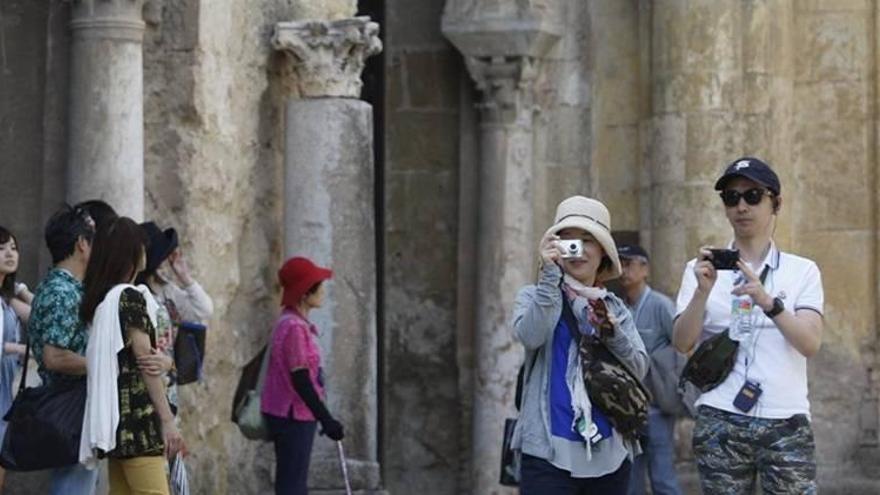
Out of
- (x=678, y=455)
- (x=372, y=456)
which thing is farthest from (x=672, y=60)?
(x=372, y=456)

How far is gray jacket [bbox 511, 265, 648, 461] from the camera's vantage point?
32.2ft

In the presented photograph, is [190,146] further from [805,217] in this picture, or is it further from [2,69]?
[805,217]

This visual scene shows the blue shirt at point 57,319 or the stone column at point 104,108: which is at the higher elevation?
the stone column at point 104,108

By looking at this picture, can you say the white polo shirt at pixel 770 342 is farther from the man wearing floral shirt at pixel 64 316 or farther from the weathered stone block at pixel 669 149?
the weathered stone block at pixel 669 149

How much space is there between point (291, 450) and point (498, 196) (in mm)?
5925

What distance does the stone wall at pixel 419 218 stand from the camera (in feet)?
64.8

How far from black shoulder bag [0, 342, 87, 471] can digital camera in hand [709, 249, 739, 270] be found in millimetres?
2383

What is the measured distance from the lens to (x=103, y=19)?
44.3 feet

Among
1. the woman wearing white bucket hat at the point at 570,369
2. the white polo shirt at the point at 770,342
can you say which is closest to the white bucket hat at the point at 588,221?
the woman wearing white bucket hat at the point at 570,369

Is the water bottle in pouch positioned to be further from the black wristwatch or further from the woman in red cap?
the woman in red cap

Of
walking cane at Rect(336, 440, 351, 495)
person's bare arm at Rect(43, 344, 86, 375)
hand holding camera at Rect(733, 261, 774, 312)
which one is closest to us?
hand holding camera at Rect(733, 261, 774, 312)

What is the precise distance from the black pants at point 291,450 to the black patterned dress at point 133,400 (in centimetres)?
303

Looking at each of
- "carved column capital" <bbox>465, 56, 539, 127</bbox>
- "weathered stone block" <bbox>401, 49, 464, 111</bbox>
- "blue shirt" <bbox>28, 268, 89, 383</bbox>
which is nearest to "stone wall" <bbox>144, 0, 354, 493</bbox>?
"blue shirt" <bbox>28, 268, 89, 383</bbox>

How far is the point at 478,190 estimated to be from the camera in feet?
64.3
